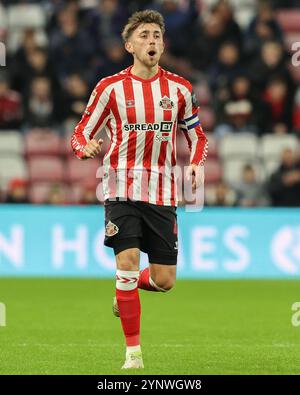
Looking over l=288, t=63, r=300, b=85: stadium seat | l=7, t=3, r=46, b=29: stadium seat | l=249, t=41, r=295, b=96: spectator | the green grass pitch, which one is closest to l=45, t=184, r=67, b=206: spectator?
the green grass pitch

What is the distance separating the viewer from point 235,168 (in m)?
17.1

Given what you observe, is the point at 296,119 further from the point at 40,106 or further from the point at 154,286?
the point at 154,286

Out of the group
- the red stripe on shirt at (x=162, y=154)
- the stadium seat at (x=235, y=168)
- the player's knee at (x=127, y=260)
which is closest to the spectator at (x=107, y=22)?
the stadium seat at (x=235, y=168)

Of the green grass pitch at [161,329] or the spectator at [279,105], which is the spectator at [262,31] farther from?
the green grass pitch at [161,329]

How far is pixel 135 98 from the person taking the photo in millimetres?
7750

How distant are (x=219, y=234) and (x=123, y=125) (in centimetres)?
713

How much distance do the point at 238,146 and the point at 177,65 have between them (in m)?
1.51

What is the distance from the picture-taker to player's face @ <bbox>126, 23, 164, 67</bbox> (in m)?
7.65

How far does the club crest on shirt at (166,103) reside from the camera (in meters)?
7.79

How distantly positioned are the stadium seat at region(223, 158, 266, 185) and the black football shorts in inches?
343

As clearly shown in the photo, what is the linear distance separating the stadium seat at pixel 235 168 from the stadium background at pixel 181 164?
0.07 ft

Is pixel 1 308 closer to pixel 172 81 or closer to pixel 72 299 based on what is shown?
pixel 72 299

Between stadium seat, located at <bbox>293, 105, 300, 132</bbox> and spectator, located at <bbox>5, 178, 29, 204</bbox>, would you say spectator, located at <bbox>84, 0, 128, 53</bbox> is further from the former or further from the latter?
spectator, located at <bbox>5, 178, 29, 204</bbox>

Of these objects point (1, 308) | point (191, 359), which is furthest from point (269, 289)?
point (191, 359)
